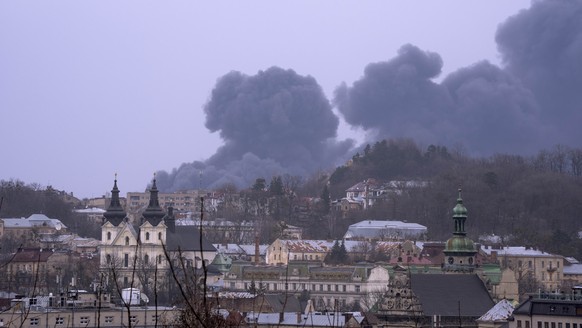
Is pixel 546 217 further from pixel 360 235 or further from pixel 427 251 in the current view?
pixel 427 251

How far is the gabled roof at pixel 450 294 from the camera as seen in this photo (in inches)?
2264

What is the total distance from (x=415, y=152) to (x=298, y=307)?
88.4m

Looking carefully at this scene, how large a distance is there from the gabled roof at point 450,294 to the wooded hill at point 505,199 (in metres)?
45.7

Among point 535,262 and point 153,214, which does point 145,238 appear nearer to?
point 153,214

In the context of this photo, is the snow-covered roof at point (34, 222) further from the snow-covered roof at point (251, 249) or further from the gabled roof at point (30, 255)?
the gabled roof at point (30, 255)

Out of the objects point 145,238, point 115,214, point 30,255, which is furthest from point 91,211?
point 30,255

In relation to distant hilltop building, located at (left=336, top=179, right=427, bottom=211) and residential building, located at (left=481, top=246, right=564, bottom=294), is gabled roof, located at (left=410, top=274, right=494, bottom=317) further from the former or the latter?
distant hilltop building, located at (left=336, top=179, right=427, bottom=211)

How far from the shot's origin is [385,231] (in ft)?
383

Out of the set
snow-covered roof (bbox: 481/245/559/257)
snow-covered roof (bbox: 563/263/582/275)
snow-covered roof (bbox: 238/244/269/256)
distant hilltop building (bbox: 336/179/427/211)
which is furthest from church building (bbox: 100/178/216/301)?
distant hilltop building (bbox: 336/179/427/211)

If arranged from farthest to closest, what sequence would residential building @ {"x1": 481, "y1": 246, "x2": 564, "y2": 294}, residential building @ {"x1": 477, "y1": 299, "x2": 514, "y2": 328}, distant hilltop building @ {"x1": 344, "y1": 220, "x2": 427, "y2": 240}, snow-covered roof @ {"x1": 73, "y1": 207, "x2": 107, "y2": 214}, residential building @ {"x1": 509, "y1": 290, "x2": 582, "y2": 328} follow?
1. snow-covered roof @ {"x1": 73, "y1": 207, "x2": 107, "y2": 214}
2. distant hilltop building @ {"x1": 344, "y1": 220, "x2": 427, "y2": 240}
3. residential building @ {"x1": 481, "y1": 246, "x2": 564, "y2": 294}
4. residential building @ {"x1": 477, "y1": 299, "x2": 514, "y2": 328}
5. residential building @ {"x1": 509, "y1": 290, "x2": 582, "y2": 328}

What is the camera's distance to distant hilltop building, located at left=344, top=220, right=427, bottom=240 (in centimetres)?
11444

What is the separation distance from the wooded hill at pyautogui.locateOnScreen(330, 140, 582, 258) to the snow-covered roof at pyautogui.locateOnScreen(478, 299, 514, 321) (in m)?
51.0

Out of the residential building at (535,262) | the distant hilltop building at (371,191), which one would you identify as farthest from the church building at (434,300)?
the distant hilltop building at (371,191)

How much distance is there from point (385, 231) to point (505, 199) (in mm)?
13399
